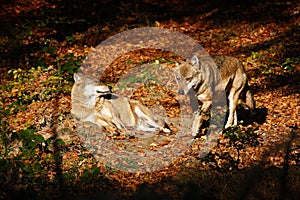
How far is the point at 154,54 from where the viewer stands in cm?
1506

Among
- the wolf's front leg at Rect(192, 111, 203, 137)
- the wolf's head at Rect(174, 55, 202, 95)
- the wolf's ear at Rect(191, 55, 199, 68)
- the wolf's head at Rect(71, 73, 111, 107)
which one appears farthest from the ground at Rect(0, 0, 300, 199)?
the wolf's ear at Rect(191, 55, 199, 68)

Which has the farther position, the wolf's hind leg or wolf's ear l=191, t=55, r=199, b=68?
the wolf's hind leg

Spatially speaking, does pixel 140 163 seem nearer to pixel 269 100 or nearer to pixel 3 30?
pixel 269 100

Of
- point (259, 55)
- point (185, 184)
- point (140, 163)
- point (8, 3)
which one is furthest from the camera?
point (8, 3)

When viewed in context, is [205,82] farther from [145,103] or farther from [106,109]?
[145,103]

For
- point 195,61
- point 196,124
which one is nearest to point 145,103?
point 196,124

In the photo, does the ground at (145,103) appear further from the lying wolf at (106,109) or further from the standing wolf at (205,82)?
the standing wolf at (205,82)

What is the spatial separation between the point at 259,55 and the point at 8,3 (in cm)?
998

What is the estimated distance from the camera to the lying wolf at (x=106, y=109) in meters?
8.66

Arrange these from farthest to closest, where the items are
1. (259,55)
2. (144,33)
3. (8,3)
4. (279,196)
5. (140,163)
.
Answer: (8,3), (144,33), (259,55), (140,163), (279,196)

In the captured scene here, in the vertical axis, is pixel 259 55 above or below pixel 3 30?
below

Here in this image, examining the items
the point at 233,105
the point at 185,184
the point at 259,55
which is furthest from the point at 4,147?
the point at 259,55

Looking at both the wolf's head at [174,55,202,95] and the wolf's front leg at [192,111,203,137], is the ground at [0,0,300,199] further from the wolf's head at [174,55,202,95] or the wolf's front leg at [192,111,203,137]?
the wolf's head at [174,55,202,95]

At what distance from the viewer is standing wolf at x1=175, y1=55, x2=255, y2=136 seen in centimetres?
884
